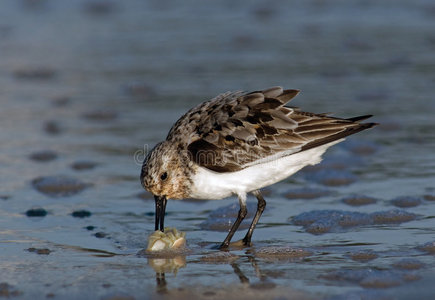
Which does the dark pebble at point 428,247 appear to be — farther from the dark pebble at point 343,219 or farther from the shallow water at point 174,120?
the dark pebble at point 343,219

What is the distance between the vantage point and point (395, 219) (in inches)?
272

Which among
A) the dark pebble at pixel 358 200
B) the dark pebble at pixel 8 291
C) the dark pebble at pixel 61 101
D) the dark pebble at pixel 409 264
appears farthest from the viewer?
the dark pebble at pixel 61 101

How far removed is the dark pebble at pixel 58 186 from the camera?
8.02 metres

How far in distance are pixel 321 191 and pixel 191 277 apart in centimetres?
255

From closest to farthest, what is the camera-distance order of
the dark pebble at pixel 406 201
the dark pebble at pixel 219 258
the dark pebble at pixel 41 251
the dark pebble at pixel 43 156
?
the dark pebble at pixel 219 258
the dark pebble at pixel 41 251
the dark pebble at pixel 406 201
the dark pebble at pixel 43 156

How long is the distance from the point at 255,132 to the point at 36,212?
226 cm

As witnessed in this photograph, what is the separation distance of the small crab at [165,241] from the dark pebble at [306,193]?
1692 millimetres

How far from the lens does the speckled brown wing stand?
22.2 feet

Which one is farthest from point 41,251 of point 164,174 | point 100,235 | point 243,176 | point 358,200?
point 358,200

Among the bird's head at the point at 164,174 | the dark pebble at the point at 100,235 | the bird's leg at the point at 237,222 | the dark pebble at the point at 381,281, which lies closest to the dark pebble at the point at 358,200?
the bird's leg at the point at 237,222

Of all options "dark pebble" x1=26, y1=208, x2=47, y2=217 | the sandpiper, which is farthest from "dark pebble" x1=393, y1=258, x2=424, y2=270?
"dark pebble" x1=26, y1=208, x2=47, y2=217

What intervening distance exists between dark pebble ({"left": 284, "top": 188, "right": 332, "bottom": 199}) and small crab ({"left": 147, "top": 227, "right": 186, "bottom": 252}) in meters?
1.69

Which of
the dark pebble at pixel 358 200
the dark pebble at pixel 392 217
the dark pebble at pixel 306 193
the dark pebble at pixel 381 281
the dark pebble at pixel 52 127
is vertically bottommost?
the dark pebble at pixel 381 281

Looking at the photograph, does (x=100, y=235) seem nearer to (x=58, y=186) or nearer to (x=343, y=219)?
(x=58, y=186)
